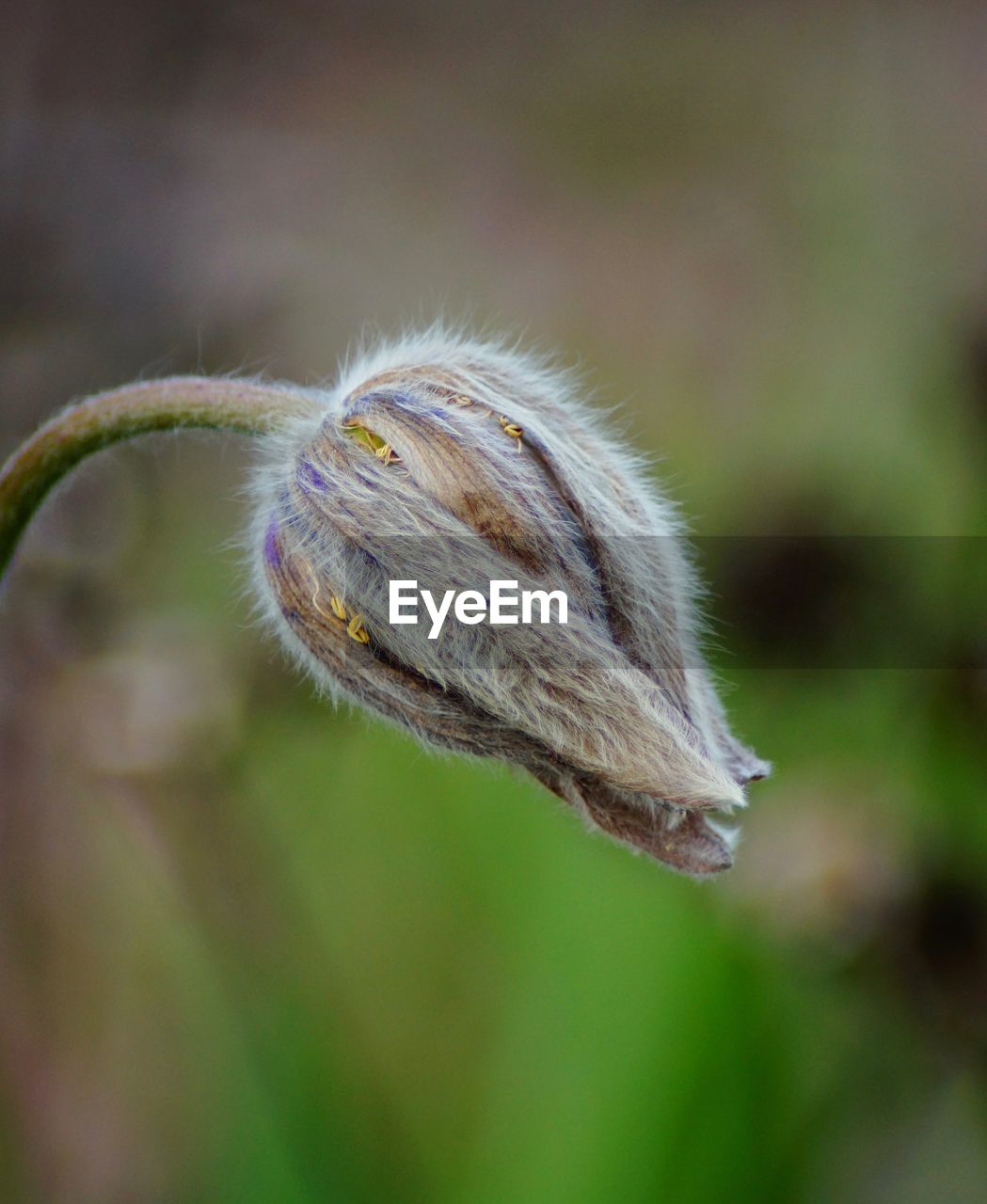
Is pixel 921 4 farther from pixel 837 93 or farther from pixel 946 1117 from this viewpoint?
pixel 946 1117

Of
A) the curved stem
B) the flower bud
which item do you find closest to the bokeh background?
the flower bud

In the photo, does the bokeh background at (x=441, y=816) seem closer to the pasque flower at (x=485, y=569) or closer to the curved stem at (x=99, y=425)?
the pasque flower at (x=485, y=569)

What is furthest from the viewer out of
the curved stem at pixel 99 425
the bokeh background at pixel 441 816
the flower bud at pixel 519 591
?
the bokeh background at pixel 441 816

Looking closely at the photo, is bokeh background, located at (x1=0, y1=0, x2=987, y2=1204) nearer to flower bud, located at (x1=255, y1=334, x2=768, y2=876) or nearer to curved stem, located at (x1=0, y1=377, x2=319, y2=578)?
flower bud, located at (x1=255, y1=334, x2=768, y2=876)

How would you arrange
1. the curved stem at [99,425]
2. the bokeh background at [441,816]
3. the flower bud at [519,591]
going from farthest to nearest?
the bokeh background at [441,816] < the curved stem at [99,425] < the flower bud at [519,591]

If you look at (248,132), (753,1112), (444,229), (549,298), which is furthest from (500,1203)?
(248,132)

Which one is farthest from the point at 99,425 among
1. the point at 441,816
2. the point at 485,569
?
the point at 441,816

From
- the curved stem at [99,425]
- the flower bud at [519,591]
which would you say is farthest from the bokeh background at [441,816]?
the curved stem at [99,425]
